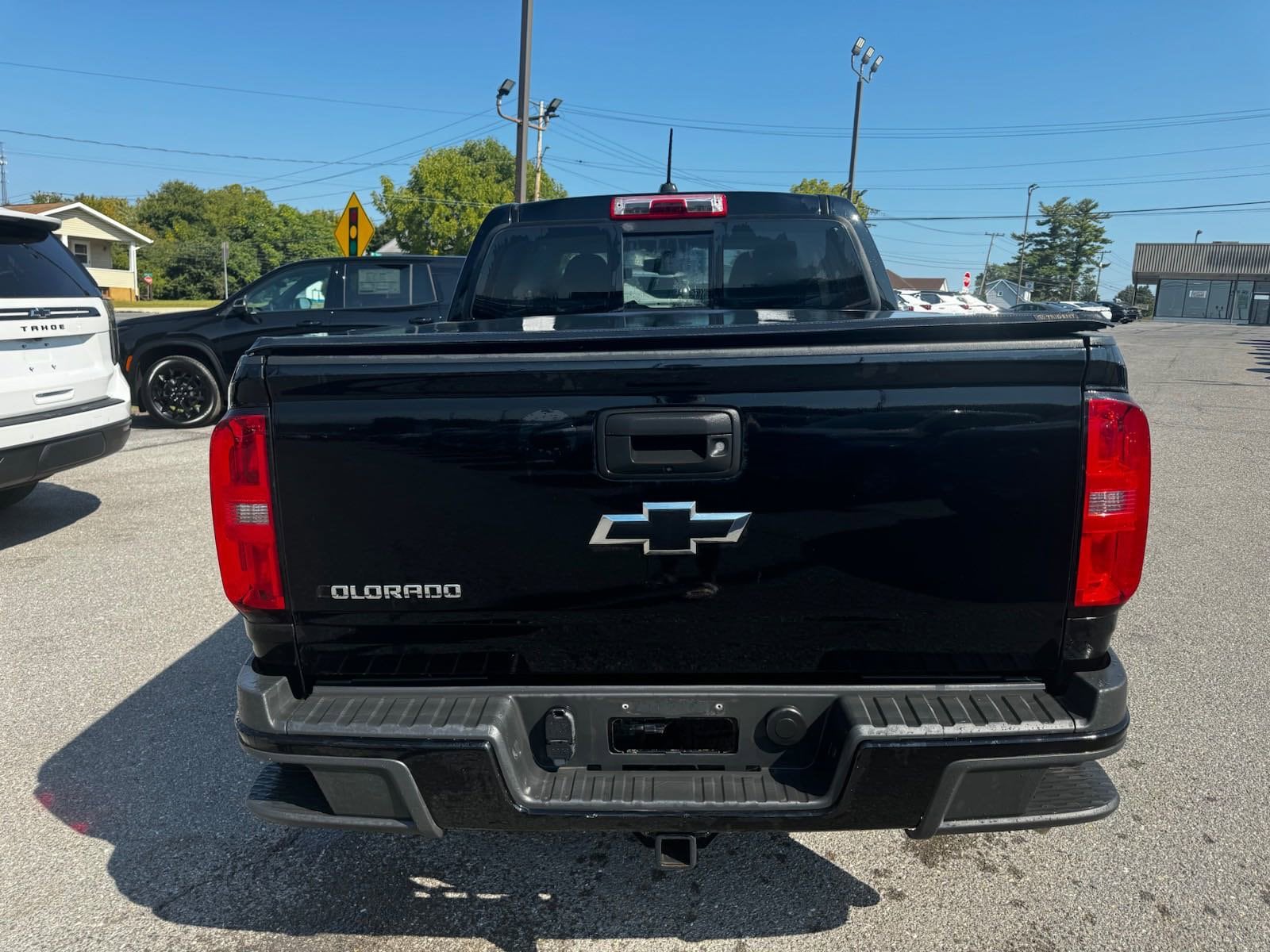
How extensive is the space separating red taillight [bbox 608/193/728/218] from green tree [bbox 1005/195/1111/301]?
96195mm

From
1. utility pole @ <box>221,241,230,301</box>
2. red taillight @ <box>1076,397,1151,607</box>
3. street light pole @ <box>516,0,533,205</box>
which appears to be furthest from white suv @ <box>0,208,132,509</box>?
street light pole @ <box>516,0,533,205</box>

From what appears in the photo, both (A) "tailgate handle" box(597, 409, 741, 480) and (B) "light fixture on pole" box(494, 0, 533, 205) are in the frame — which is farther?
(B) "light fixture on pole" box(494, 0, 533, 205)

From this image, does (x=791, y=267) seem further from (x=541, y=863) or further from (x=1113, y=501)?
(x=541, y=863)

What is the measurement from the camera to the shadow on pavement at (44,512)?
659 centimetres

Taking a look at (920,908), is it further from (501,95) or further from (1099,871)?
(501,95)

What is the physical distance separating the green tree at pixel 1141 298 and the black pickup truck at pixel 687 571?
339 ft

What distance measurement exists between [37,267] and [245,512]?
5.06m

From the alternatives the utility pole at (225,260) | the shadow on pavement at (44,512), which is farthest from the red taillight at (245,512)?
the utility pole at (225,260)

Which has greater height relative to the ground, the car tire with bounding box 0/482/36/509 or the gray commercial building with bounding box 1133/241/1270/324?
the gray commercial building with bounding box 1133/241/1270/324

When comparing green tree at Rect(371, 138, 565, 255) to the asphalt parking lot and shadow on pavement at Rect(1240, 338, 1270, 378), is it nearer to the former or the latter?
shadow on pavement at Rect(1240, 338, 1270, 378)

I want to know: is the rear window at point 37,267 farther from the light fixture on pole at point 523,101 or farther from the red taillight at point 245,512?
the light fixture on pole at point 523,101

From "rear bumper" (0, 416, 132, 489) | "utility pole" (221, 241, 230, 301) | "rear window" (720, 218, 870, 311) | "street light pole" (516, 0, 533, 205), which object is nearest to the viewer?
"rear window" (720, 218, 870, 311)

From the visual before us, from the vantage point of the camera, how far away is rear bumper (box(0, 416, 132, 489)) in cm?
570

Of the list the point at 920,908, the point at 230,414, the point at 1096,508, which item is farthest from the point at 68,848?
the point at 1096,508
